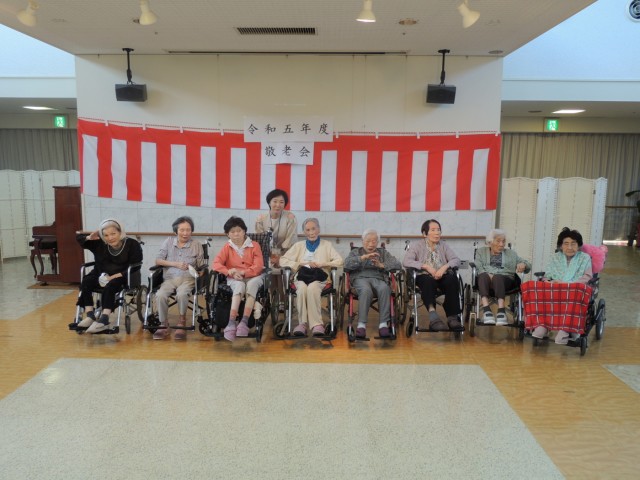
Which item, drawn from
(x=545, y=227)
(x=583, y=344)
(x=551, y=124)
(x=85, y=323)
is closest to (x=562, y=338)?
(x=583, y=344)

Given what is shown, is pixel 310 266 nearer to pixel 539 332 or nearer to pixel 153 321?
pixel 153 321

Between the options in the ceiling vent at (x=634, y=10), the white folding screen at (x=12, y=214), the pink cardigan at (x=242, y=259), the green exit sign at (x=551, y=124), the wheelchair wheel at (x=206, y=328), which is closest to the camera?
the wheelchair wheel at (x=206, y=328)

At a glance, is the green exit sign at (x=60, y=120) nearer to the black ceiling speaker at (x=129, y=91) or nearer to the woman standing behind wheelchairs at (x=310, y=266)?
the black ceiling speaker at (x=129, y=91)

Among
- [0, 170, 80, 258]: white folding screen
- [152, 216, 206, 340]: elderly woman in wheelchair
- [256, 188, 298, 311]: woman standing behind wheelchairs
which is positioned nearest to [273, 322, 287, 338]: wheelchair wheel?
[256, 188, 298, 311]: woman standing behind wheelchairs

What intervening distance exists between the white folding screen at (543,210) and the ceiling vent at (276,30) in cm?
314

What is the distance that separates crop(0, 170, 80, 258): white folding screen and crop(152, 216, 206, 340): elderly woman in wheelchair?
396 centimetres

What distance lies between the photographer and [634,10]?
292 inches

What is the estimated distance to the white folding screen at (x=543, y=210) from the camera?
6.01 meters

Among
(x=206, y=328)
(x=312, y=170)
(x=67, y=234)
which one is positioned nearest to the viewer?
(x=206, y=328)

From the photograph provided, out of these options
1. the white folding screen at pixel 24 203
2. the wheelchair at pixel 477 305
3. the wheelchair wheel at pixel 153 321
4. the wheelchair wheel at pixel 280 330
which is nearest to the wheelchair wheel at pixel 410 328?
the wheelchair at pixel 477 305

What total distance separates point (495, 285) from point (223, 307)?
2.28 meters

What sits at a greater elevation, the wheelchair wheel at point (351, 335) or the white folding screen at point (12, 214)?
the white folding screen at point (12, 214)

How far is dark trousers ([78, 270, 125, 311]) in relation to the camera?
405cm

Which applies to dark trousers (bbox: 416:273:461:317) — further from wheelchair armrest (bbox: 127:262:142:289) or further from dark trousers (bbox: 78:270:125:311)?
dark trousers (bbox: 78:270:125:311)
